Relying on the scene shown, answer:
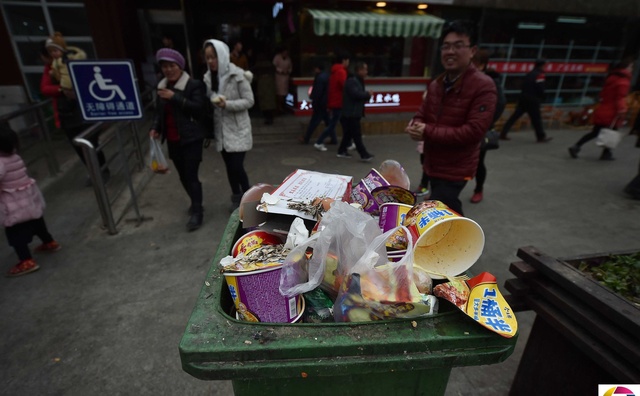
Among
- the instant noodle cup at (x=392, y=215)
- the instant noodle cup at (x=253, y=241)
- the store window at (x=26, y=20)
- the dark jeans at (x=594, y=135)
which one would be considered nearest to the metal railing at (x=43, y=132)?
the store window at (x=26, y=20)

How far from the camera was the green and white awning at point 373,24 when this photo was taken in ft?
23.6

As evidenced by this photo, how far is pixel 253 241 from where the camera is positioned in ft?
4.22

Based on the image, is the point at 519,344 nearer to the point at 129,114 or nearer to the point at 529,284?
the point at 529,284

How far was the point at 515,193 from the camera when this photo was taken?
16.3 ft

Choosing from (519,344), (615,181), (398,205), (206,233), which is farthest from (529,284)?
(615,181)

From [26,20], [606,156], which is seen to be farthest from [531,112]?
[26,20]

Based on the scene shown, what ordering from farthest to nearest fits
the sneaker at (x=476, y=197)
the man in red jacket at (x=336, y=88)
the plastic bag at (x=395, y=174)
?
the man in red jacket at (x=336, y=88) → the sneaker at (x=476, y=197) → the plastic bag at (x=395, y=174)

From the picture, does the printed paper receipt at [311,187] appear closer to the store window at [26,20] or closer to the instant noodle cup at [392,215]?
the instant noodle cup at [392,215]

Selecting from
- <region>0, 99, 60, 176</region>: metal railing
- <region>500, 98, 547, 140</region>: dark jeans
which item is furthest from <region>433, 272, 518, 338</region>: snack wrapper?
<region>500, 98, 547, 140</region>: dark jeans

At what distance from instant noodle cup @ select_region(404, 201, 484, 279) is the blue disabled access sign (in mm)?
3312

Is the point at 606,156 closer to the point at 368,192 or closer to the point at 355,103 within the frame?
the point at 355,103

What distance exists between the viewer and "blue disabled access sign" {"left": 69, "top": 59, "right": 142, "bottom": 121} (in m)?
3.20

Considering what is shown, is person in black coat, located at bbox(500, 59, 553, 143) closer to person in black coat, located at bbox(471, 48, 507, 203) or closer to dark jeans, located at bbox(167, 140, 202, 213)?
person in black coat, located at bbox(471, 48, 507, 203)

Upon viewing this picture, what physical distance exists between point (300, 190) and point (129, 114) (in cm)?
285
